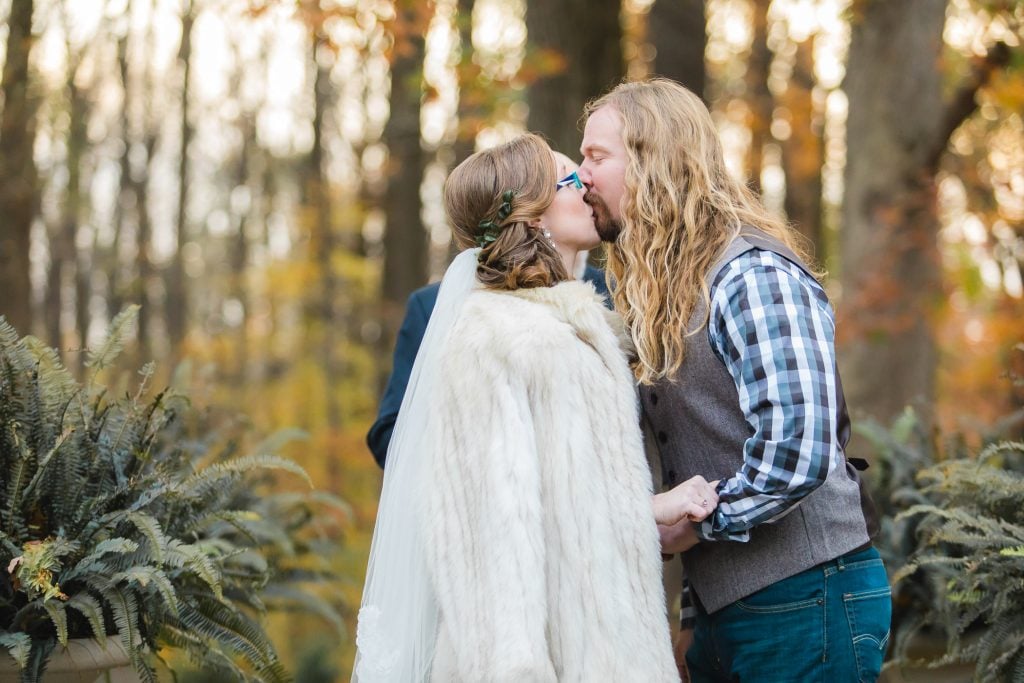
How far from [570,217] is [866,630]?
4.87 feet

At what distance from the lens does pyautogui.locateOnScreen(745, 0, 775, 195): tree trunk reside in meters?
16.8

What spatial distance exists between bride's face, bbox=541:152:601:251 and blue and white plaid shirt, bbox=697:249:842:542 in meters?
0.66

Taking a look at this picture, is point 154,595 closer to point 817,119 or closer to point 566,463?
point 566,463

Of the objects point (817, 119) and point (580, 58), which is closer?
point (580, 58)

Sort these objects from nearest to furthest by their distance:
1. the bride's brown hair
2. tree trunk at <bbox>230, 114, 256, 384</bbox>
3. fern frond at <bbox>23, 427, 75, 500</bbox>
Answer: the bride's brown hair
fern frond at <bbox>23, 427, 75, 500</bbox>
tree trunk at <bbox>230, 114, 256, 384</bbox>

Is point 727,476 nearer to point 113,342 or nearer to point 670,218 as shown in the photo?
point 670,218

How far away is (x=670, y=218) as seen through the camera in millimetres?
3045

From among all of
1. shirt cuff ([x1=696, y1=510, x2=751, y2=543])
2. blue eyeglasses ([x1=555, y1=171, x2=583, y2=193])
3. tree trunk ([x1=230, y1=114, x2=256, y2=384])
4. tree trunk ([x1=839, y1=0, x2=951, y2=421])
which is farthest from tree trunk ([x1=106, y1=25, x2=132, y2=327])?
shirt cuff ([x1=696, y1=510, x2=751, y2=543])

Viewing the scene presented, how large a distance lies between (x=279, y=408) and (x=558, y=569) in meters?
17.1

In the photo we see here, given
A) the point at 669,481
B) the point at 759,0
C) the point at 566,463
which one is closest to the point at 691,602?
the point at 669,481

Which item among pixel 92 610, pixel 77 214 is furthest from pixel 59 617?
pixel 77 214

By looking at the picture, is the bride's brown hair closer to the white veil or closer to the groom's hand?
the white veil

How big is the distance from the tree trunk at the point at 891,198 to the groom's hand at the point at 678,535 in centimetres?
574

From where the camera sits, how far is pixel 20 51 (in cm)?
625
